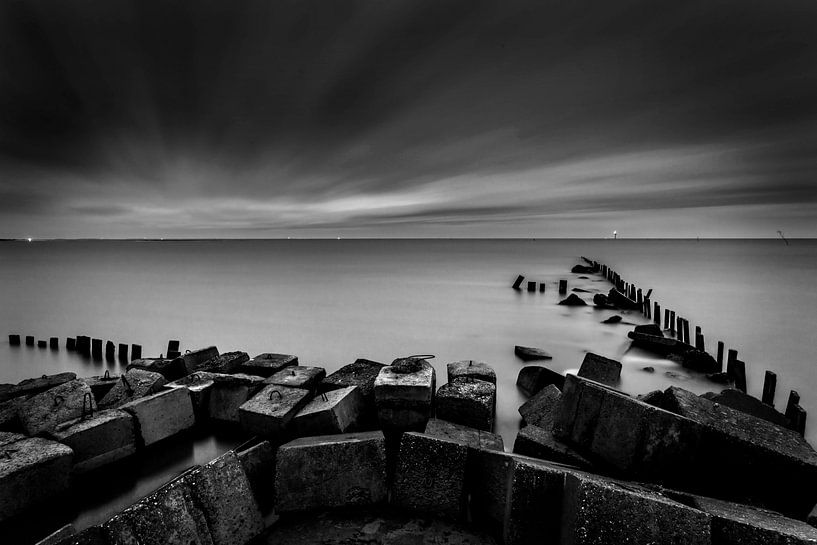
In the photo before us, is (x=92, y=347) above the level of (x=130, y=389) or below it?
below

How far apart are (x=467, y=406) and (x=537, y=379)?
2.90 meters

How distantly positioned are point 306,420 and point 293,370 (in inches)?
69.2

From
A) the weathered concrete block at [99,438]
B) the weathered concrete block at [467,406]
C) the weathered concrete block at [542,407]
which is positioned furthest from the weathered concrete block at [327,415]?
the weathered concrete block at [542,407]

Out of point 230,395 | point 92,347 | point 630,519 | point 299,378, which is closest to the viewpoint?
point 630,519

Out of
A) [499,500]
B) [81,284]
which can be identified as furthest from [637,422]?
[81,284]

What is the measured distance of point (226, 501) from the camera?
2.85 m

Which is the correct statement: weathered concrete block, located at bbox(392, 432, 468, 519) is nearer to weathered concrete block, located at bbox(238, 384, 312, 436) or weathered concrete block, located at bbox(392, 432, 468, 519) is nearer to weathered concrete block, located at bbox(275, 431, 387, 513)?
weathered concrete block, located at bbox(275, 431, 387, 513)

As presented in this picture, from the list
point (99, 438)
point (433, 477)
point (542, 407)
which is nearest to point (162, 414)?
point (99, 438)

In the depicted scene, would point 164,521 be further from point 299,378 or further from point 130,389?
point 130,389

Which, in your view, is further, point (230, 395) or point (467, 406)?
point (230, 395)

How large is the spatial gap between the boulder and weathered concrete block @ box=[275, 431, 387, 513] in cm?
445

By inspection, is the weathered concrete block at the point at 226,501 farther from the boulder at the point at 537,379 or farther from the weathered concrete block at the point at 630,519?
the boulder at the point at 537,379

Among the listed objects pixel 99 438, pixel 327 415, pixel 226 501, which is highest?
pixel 327 415

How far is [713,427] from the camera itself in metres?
3.01
